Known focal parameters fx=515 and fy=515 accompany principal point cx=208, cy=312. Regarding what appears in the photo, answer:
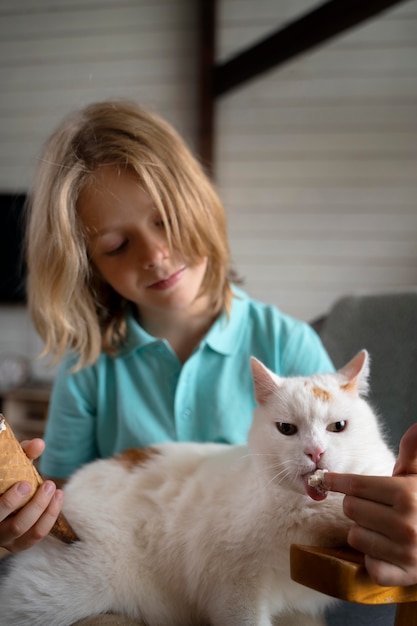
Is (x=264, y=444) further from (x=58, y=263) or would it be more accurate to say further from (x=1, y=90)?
(x=1, y=90)

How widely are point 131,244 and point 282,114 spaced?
243cm

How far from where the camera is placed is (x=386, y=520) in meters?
0.56

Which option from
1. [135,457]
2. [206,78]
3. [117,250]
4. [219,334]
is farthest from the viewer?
[206,78]

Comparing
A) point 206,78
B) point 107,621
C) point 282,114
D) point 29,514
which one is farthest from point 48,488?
point 206,78

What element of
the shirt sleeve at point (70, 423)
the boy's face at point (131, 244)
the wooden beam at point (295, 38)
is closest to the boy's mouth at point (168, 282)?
the boy's face at point (131, 244)

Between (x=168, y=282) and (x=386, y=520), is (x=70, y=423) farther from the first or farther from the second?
(x=386, y=520)

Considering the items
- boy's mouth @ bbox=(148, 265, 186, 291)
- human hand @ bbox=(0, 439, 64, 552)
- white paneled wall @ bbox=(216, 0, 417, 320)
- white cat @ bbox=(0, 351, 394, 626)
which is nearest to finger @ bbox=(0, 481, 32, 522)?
human hand @ bbox=(0, 439, 64, 552)

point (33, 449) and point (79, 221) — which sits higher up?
point (79, 221)

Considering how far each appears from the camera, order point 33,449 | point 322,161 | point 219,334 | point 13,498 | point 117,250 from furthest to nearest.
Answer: point 322,161 → point 219,334 → point 117,250 → point 33,449 → point 13,498

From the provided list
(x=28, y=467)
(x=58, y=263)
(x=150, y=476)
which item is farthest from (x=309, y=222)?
(x=28, y=467)

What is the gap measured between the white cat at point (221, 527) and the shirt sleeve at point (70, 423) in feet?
1.05

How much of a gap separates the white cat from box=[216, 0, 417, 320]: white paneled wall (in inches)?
94.0

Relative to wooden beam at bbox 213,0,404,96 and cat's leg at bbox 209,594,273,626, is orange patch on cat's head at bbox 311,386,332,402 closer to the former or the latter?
cat's leg at bbox 209,594,273,626

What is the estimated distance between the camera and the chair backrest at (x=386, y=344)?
3.32 feet
